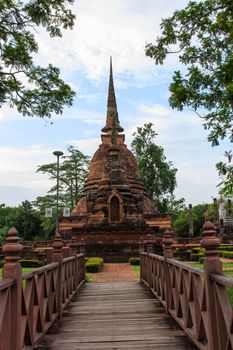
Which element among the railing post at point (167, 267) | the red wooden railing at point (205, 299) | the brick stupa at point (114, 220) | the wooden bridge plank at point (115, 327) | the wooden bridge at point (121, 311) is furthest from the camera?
the brick stupa at point (114, 220)

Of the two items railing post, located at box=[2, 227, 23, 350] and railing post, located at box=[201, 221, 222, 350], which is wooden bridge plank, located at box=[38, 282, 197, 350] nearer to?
railing post, located at box=[201, 221, 222, 350]

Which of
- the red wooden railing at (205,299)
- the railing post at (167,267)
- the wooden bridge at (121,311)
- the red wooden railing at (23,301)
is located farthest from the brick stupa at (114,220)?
the red wooden railing at (205,299)

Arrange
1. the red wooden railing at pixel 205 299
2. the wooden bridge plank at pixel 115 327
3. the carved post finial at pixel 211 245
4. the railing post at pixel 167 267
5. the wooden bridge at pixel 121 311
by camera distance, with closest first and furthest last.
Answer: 1. the red wooden railing at pixel 205 299
2. the wooden bridge at pixel 121 311
3. the carved post finial at pixel 211 245
4. the wooden bridge plank at pixel 115 327
5. the railing post at pixel 167 267

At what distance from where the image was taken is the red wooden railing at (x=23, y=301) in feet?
12.3

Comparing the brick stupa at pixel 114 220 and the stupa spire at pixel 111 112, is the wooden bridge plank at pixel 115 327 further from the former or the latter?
the stupa spire at pixel 111 112

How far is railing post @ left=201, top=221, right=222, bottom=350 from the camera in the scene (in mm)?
3887

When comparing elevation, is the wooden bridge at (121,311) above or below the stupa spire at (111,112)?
below

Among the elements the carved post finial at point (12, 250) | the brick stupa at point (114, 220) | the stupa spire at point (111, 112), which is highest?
the stupa spire at point (111, 112)

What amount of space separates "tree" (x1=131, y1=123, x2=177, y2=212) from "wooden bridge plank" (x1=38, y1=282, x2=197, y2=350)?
41.3 meters

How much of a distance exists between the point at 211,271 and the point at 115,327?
2.82 meters

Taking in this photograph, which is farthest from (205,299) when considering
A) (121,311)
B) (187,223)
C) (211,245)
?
(187,223)

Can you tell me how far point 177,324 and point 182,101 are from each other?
4756 millimetres

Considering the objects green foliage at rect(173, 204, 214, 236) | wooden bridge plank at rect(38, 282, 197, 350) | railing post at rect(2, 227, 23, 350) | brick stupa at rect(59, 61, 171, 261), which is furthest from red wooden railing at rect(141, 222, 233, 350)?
green foliage at rect(173, 204, 214, 236)

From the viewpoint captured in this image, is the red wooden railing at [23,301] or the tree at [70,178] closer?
the red wooden railing at [23,301]
